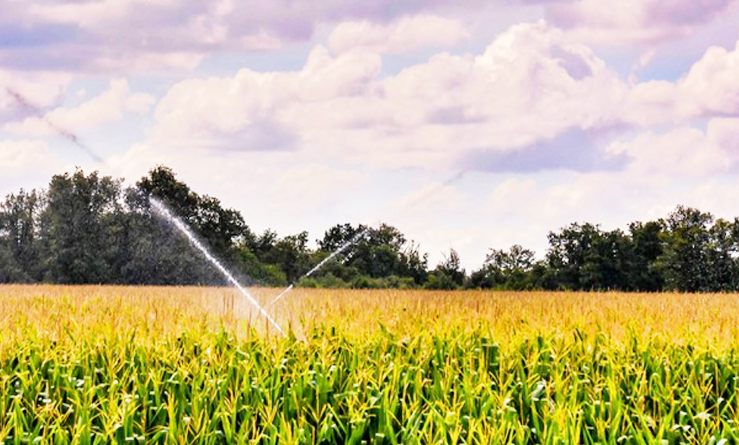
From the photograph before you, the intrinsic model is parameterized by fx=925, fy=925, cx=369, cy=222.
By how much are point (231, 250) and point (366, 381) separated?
38729 mm

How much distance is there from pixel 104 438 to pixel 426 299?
957 centimetres

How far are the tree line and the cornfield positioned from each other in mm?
31124

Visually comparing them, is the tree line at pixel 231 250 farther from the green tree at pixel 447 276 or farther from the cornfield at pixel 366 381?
the cornfield at pixel 366 381

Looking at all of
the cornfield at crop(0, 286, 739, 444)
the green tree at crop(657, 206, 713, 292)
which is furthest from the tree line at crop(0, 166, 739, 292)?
the cornfield at crop(0, 286, 739, 444)

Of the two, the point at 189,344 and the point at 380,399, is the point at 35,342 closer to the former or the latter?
the point at 189,344

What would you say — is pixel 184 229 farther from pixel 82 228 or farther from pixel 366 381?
pixel 366 381

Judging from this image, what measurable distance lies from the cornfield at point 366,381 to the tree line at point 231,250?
3112 cm

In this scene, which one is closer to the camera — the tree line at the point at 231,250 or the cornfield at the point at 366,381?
the cornfield at the point at 366,381

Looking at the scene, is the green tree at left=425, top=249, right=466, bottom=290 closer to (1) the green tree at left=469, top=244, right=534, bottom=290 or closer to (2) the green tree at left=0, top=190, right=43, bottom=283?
(1) the green tree at left=469, top=244, right=534, bottom=290

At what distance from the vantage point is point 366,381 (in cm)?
865

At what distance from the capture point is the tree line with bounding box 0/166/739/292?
4497 cm

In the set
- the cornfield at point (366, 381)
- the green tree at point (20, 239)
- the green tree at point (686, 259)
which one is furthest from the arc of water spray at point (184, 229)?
the cornfield at point (366, 381)

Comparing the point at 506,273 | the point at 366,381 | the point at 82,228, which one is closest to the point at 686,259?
the point at 506,273

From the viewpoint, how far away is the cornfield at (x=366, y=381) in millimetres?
7543
